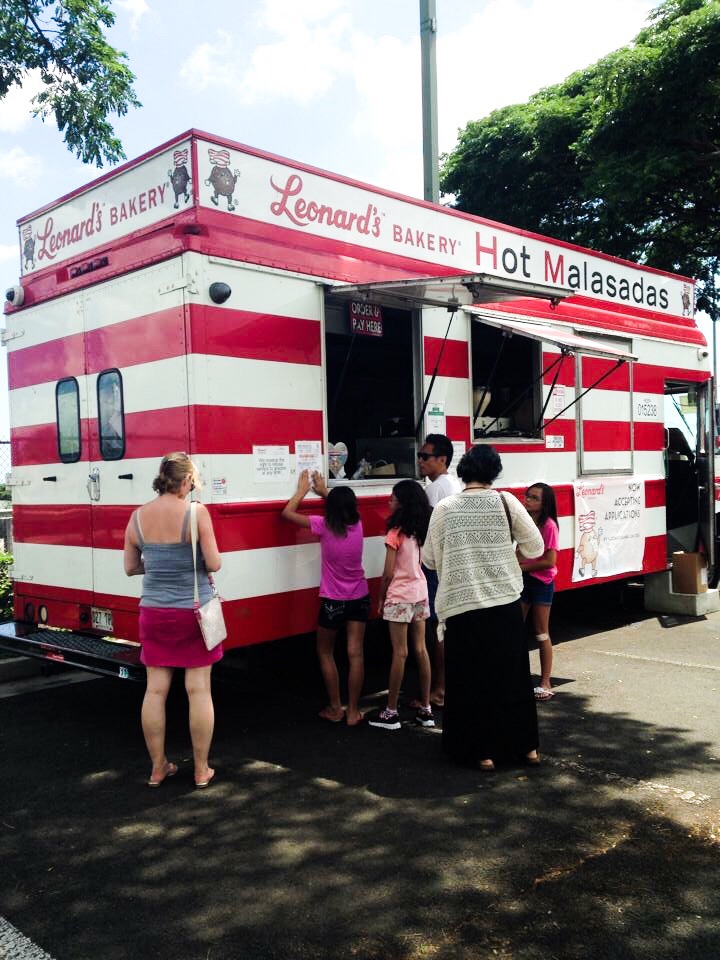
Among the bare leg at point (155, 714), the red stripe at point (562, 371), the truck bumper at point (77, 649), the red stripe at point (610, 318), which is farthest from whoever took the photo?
the red stripe at point (562, 371)

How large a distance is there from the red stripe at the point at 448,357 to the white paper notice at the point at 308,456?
125cm

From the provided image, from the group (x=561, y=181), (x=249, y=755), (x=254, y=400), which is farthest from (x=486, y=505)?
(x=561, y=181)

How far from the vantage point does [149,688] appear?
14.6 ft

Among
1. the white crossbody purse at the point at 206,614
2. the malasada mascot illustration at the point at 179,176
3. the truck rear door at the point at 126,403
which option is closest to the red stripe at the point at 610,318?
the malasada mascot illustration at the point at 179,176

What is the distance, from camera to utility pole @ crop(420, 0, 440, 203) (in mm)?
9164

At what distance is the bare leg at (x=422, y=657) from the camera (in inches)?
210

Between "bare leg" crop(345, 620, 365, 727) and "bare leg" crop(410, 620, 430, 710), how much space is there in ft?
1.07

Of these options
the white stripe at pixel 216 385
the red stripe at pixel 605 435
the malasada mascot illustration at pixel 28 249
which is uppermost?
the malasada mascot illustration at pixel 28 249

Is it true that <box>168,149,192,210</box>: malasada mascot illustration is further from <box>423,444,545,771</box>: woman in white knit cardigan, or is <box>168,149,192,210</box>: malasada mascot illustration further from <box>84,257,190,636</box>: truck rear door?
<box>423,444,545,771</box>: woman in white knit cardigan

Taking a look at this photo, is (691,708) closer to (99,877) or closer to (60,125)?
(99,877)

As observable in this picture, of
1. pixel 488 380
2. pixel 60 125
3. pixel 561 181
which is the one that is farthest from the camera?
pixel 561 181

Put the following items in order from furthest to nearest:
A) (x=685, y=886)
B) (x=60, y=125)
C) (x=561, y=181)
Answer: (x=561, y=181), (x=60, y=125), (x=685, y=886)

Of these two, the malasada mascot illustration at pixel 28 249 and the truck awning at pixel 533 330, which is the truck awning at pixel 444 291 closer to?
the truck awning at pixel 533 330

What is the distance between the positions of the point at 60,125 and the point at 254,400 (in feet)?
18.8
